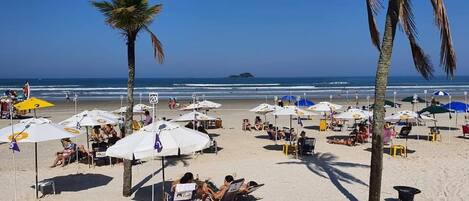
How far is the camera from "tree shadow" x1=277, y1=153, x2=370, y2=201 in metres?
9.82

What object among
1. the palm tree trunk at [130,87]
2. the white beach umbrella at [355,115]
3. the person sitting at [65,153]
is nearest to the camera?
the palm tree trunk at [130,87]

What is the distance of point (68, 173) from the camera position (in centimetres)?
1136

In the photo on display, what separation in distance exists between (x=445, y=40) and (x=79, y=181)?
28.1 feet

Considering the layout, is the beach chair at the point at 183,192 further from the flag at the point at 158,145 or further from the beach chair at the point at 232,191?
the flag at the point at 158,145

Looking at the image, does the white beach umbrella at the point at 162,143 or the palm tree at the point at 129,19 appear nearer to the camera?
the white beach umbrella at the point at 162,143

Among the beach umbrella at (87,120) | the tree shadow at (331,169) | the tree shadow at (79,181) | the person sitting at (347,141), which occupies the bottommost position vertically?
the tree shadow at (79,181)

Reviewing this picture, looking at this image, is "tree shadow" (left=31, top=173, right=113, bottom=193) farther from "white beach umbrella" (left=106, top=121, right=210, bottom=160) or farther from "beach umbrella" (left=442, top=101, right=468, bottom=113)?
"beach umbrella" (left=442, top=101, right=468, bottom=113)

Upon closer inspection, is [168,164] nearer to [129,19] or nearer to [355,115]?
[129,19]

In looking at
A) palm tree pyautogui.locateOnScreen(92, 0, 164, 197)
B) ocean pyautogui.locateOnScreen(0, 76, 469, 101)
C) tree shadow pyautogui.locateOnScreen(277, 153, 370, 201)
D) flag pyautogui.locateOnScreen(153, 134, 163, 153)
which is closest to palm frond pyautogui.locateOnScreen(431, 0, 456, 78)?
tree shadow pyautogui.locateOnScreen(277, 153, 370, 201)

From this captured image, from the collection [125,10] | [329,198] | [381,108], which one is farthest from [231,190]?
[125,10]

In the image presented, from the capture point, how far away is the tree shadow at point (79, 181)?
9875mm

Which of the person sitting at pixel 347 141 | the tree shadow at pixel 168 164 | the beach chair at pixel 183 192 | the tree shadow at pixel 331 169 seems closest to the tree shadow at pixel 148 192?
the tree shadow at pixel 168 164

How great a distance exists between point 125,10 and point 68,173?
5.27 m

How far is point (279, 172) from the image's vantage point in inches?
439
